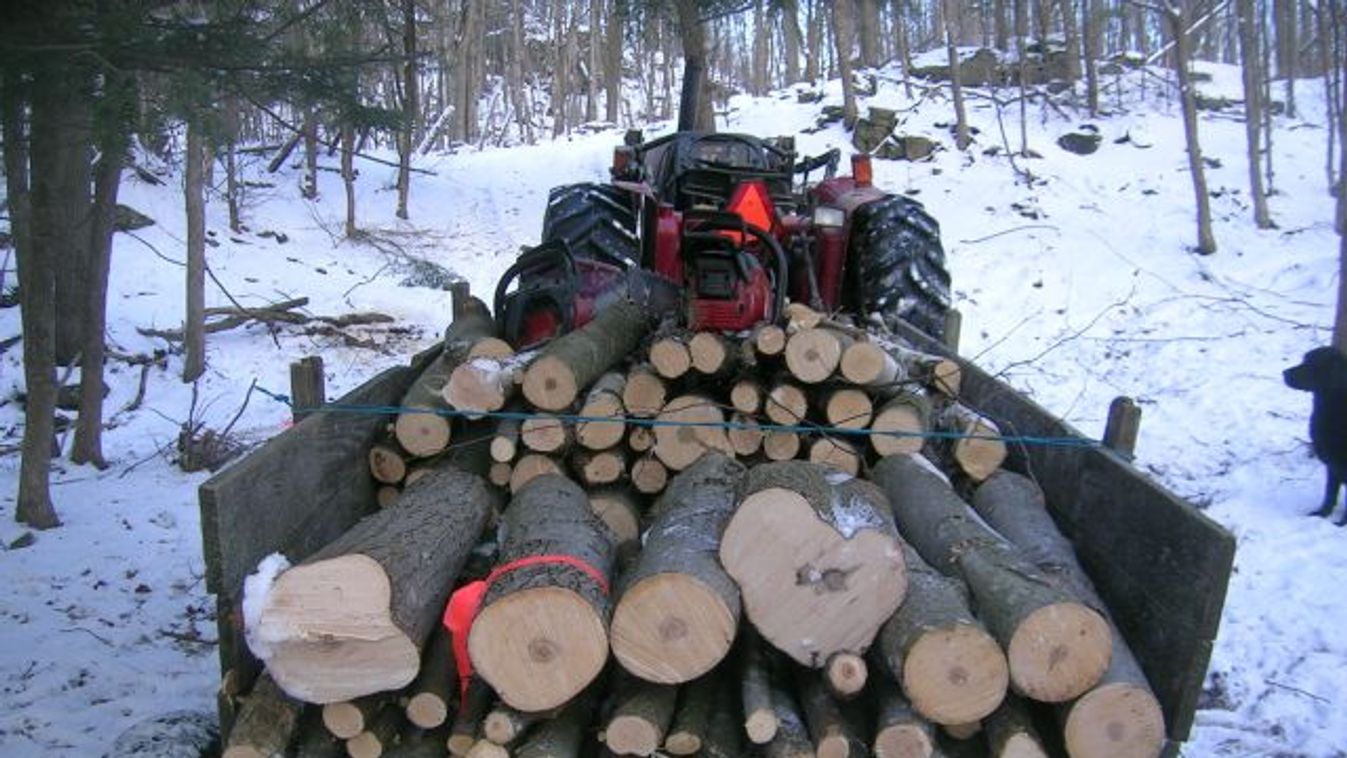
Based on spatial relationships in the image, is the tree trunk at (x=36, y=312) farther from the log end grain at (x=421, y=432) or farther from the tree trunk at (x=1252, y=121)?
the tree trunk at (x=1252, y=121)

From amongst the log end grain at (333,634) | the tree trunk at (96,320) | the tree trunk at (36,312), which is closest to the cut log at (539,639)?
the log end grain at (333,634)

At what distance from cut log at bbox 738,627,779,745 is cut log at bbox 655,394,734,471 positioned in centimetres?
103

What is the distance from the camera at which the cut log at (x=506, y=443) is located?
371 centimetres

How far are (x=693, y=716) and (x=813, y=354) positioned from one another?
1618 millimetres

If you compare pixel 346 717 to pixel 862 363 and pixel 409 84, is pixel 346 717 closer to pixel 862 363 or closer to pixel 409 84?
pixel 862 363

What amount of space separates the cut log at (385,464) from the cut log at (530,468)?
1.48ft

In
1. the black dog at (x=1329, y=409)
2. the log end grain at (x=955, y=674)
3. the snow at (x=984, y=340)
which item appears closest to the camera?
the log end grain at (x=955, y=674)

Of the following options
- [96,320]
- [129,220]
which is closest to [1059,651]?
[96,320]

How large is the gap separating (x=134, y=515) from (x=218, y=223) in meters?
8.85

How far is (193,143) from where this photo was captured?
752cm

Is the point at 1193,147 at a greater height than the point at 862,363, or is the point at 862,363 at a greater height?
the point at 1193,147

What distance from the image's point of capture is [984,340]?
477 inches

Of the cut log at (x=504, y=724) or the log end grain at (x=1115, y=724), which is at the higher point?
the cut log at (x=504, y=724)

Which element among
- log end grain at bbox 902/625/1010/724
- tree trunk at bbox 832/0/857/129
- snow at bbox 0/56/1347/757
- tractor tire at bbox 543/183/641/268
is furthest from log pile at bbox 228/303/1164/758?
tree trunk at bbox 832/0/857/129
